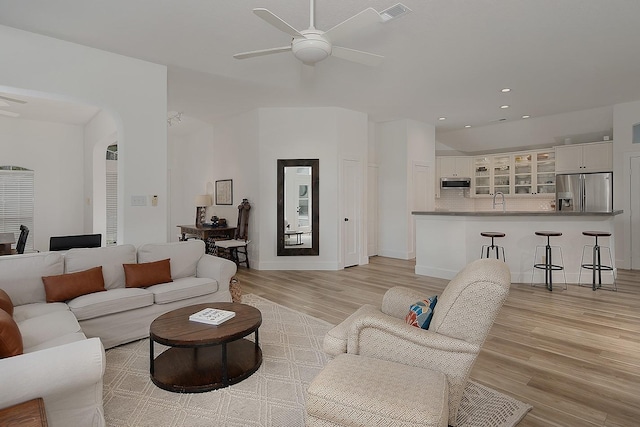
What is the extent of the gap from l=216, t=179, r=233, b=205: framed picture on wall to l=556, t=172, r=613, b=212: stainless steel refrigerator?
7.18 metres

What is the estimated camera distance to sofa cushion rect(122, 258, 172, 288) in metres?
3.43

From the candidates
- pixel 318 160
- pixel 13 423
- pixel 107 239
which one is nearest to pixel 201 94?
pixel 318 160

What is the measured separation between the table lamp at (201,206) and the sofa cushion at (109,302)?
4.61 m

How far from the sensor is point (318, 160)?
6.47m

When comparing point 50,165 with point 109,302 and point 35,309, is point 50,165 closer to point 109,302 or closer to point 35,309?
point 35,309

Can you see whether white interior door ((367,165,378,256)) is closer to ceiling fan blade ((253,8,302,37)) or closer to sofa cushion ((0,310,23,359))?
ceiling fan blade ((253,8,302,37))

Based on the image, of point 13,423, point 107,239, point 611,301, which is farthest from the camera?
point 107,239

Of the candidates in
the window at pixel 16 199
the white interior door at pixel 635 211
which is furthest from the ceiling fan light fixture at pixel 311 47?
the window at pixel 16 199

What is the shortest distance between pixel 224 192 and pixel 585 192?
756 centimetres

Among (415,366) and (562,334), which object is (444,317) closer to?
(415,366)

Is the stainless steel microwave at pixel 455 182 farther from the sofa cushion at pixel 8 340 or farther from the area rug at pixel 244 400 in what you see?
the sofa cushion at pixel 8 340

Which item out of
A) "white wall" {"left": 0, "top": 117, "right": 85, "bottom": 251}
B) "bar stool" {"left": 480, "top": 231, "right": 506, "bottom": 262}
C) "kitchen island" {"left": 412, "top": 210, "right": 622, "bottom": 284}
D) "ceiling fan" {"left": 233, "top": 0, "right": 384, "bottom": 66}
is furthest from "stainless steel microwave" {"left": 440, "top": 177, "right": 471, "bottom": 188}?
"white wall" {"left": 0, "top": 117, "right": 85, "bottom": 251}

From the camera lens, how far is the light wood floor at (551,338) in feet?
7.32

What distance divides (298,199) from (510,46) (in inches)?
159
